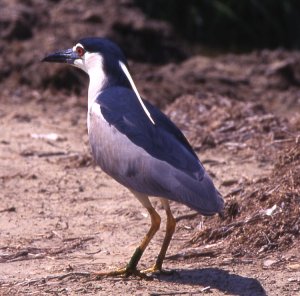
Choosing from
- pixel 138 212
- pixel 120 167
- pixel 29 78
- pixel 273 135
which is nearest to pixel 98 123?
pixel 120 167

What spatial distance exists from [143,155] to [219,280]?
2.62ft

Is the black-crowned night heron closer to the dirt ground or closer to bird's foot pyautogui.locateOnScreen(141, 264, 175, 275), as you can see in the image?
bird's foot pyautogui.locateOnScreen(141, 264, 175, 275)

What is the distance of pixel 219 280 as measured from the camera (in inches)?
221

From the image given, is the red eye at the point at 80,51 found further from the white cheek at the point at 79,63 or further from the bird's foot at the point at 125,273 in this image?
the bird's foot at the point at 125,273

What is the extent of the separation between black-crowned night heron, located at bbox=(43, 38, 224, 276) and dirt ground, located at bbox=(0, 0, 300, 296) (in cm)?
38

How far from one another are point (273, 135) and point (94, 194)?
6.08 ft

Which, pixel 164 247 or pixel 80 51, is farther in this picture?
pixel 80 51

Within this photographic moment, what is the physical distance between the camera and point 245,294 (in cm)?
544

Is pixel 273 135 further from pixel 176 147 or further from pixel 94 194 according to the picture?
pixel 176 147

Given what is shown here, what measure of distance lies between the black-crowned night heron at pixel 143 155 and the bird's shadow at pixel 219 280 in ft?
0.56

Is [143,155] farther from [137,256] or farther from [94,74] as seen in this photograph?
[94,74]

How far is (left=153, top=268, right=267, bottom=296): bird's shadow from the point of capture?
18.0ft

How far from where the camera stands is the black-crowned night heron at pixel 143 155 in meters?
5.62

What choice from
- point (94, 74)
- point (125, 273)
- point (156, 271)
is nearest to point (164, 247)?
point (156, 271)
